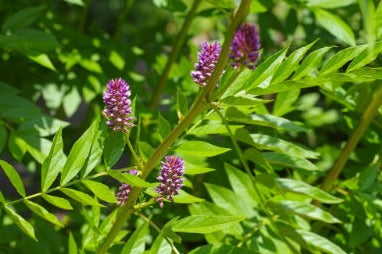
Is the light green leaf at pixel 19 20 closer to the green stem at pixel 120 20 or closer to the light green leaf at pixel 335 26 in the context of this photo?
the green stem at pixel 120 20

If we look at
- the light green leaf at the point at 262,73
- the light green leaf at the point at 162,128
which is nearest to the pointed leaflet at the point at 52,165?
the light green leaf at the point at 162,128

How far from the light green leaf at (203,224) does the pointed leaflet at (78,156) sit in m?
0.14

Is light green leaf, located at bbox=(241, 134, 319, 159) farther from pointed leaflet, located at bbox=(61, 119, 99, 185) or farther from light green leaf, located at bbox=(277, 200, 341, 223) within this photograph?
pointed leaflet, located at bbox=(61, 119, 99, 185)

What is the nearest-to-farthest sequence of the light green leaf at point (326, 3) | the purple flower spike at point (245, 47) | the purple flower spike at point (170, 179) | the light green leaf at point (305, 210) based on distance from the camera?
the purple flower spike at point (245, 47), the purple flower spike at point (170, 179), the light green leaf at point (305, 210), the light green leaf at point (326, 3)

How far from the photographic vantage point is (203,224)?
829mm

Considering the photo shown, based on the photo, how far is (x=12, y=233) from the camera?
125 centimetres

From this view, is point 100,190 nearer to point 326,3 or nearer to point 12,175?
point 12,175

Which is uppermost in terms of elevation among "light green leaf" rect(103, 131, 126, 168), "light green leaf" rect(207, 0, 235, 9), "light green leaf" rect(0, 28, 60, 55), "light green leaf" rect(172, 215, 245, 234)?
"light green leaf" rect(0, 28, 60, 55)

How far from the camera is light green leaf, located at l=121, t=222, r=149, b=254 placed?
864mm

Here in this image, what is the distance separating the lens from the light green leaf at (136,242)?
864 mm

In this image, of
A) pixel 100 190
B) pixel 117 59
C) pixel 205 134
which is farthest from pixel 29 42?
pixel 100 190

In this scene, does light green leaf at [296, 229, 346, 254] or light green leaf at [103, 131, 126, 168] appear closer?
light green leaf at [103, 131, 126, 168]

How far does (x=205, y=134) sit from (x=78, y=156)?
0.27 m

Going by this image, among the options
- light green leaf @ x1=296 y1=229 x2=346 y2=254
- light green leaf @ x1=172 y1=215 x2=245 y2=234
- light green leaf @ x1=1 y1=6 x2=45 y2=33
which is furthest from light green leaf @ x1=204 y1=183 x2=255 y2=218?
light green leaf @ x1=1 y1=6 x2=45 y2=33
